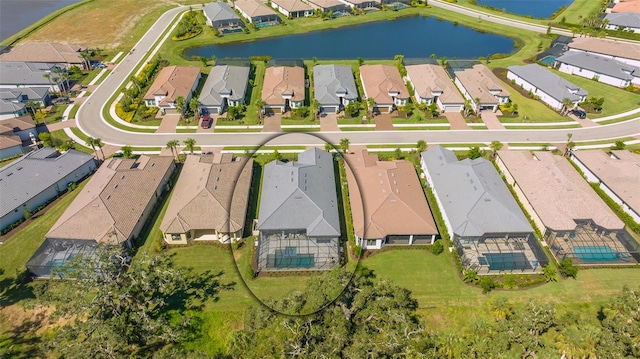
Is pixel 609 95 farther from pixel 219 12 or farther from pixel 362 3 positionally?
pixel 219 12

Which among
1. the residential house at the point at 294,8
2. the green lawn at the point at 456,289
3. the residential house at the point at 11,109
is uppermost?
the residential house at the point at 294,8

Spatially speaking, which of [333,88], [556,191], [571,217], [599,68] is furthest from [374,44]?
[571,217]

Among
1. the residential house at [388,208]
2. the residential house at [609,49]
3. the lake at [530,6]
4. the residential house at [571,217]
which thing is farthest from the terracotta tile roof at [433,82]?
the lake at [530,6]

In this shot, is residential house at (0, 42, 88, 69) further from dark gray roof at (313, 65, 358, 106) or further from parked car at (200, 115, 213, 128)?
dark gray roof at (313, 65, 358, 106)

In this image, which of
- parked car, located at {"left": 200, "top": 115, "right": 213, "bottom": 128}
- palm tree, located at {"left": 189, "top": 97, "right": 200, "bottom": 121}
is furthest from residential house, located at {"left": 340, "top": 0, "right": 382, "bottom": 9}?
parked car, located at {"left": 200, "top": 115, "right": 213, "bottom": 128}

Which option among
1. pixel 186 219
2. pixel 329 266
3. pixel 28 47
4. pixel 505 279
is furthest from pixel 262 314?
pixel 28 47

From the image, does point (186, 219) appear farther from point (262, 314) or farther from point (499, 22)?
point (499, 22)

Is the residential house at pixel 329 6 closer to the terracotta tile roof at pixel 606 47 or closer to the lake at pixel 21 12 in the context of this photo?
the terracotta tile roof at pixel 606 47
